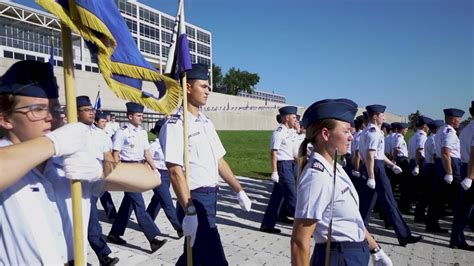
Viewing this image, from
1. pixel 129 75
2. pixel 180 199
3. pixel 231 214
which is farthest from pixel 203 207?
pixel 231 214

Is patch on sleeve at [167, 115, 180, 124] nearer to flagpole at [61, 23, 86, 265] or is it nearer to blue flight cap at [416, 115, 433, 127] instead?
flagpole at [61, 23, 86, 265]

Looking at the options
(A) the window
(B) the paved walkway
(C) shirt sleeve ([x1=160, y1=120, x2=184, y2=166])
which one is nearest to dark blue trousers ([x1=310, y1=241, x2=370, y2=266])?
(C) shirt sleeve ([x1=160, y1=120, x2=184, y2=166])

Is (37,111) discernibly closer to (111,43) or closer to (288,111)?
(111,43)

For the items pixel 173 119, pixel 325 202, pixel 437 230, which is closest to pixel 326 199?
pixel 325 202

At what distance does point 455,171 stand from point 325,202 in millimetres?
5554

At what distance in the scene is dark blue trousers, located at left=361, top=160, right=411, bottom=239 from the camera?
5934 millimetres

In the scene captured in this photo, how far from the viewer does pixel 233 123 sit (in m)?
52.6

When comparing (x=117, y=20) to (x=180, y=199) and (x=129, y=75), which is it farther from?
(x=180, y=199)

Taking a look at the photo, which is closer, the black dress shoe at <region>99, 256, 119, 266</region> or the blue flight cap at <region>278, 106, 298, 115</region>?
the black dress shoe at <region>99, 256, 119, 266</region>

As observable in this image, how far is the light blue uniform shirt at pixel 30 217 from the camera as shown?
63.1 inches

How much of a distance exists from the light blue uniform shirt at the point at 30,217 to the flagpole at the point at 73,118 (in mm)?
65

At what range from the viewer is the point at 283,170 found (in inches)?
292

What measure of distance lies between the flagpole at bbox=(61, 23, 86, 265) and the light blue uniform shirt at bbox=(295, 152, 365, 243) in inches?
46.2

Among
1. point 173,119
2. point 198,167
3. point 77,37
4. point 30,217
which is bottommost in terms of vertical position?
point 198,167
